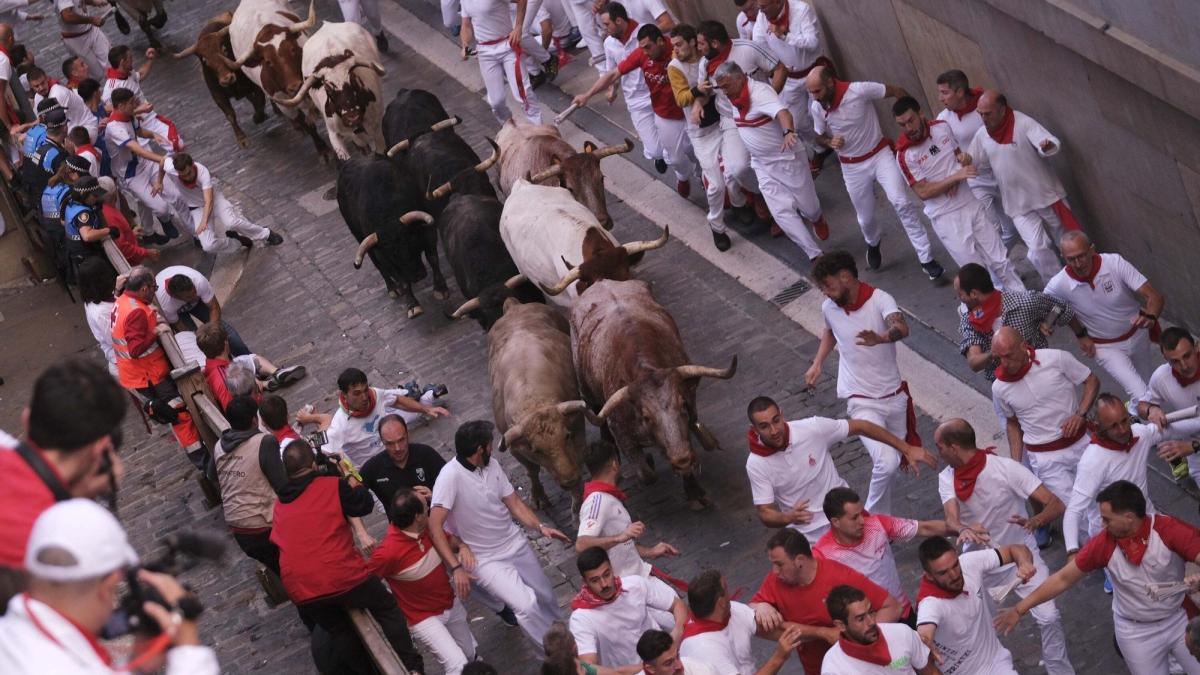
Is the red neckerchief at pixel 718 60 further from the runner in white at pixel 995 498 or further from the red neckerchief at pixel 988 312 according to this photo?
the runner in white at pixel 995 498

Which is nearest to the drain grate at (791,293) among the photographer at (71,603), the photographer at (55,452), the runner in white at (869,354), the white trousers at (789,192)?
the white trousers at (789,192)

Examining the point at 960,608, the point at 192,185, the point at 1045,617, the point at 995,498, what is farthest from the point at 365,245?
the point at 960,608

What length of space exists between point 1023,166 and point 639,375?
3.34 m

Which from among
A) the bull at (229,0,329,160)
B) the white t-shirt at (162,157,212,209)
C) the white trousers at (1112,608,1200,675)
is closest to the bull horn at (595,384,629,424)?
the white trousers at (1112,608,1200,675)

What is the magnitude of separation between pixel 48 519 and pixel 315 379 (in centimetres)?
1082

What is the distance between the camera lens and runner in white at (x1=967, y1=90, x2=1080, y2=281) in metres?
13.0

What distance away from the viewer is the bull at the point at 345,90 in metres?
19.3

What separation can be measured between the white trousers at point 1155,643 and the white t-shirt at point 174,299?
8.64 metres

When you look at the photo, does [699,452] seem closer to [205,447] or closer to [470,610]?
[470,610]

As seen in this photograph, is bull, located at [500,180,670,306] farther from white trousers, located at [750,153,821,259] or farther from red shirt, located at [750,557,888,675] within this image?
red shirt, located at [750,557,888,675]

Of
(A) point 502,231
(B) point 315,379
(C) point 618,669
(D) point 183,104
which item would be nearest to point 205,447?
(B) point 315,379

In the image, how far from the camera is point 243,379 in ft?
44.8

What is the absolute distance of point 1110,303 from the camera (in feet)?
38.2

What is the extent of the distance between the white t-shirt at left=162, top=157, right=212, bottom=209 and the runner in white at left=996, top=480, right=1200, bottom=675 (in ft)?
37.4
